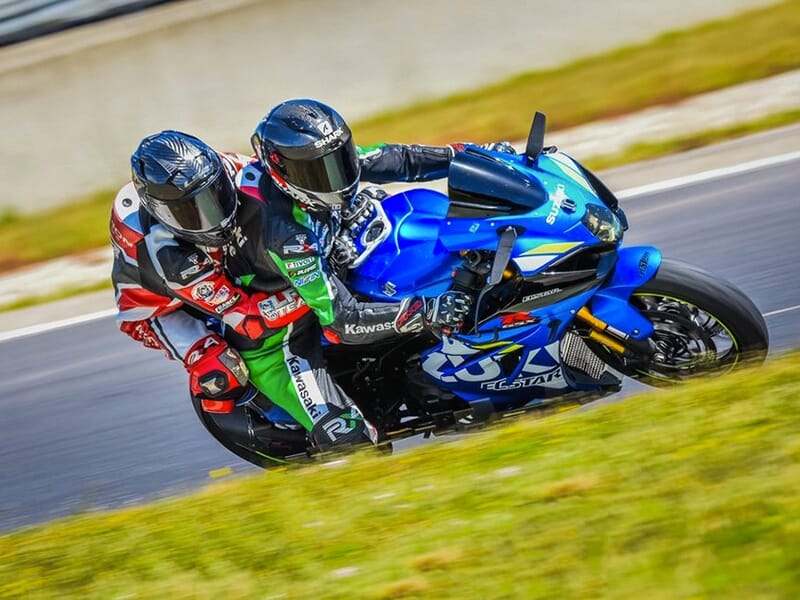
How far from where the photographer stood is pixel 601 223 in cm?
441

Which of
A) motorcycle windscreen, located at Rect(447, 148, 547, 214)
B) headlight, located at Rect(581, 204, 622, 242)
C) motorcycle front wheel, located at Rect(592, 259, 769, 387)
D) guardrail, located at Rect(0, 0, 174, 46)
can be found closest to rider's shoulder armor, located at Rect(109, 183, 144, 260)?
motorcycle windscreen, located at Rect(447, 148, 547, 214)

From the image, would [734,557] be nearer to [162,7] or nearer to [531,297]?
[531,297]

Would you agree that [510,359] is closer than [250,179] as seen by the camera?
No

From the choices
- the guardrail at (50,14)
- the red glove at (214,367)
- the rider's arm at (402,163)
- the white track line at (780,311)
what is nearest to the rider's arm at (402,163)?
the rider's arm at (402,163)

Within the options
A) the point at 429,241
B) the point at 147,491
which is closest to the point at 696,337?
the point at 429,241

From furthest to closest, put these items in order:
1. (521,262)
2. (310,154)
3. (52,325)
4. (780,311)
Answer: (52,325)
(780,311)
(521,262)
(310,154)

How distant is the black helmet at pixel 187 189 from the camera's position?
14.0 feet

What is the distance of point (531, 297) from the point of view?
179 inches

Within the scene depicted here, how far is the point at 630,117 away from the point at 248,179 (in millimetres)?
5071

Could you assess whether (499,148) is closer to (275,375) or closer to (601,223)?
(601,223)

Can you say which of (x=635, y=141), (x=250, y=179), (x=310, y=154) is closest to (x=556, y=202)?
(x=310, y=154)

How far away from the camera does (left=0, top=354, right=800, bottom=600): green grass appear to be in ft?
9.48

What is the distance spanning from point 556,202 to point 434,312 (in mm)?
696

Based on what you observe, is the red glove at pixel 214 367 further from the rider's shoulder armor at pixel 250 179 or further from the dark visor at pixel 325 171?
the dark visor at pixel 325 171
